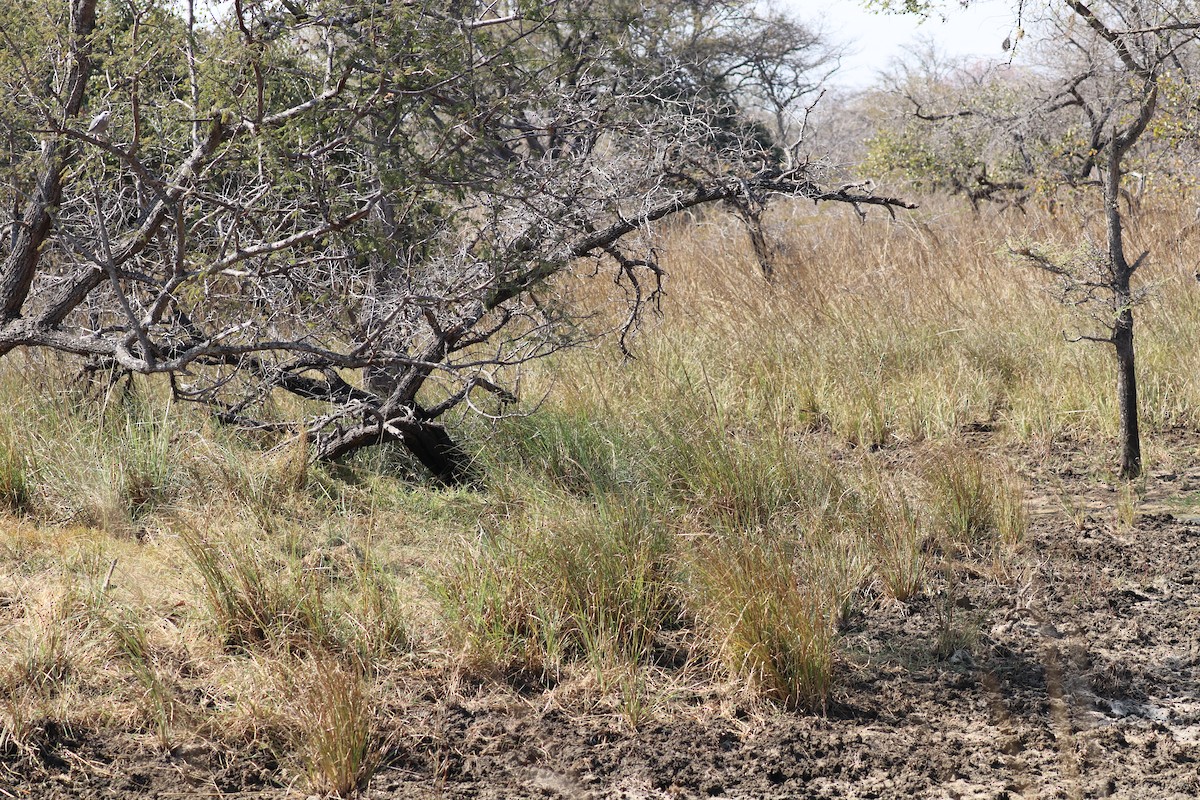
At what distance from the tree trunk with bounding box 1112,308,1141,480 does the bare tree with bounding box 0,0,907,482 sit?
44.2 inches

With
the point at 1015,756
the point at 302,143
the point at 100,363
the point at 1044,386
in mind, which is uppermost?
the point at 302,143

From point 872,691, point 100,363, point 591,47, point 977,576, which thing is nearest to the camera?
point 872,691

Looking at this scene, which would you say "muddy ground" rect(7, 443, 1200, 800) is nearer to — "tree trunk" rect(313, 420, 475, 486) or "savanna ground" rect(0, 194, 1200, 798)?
"savanna ground" rect(0, 194, 1200, 798)

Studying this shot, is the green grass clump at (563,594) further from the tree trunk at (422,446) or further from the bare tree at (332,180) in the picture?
the tree trunk at (422,446)

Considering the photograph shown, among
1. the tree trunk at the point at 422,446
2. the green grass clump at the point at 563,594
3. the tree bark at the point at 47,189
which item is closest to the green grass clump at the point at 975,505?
the green grass clump at the point at 563,594

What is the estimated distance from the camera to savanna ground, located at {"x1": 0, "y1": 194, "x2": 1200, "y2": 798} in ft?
9.16

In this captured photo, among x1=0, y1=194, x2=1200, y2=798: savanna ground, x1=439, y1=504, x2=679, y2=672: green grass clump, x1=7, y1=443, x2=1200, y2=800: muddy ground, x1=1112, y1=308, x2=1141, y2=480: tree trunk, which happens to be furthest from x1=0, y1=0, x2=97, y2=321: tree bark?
x1=1112, y1=308, x2=1141, y2=480: tree trunk

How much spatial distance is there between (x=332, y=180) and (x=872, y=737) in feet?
7.67

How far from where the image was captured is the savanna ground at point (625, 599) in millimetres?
2793

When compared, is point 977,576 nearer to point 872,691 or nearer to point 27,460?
point 872,691

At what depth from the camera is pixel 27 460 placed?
14.5ft

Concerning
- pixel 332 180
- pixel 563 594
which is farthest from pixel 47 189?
pixel 563 594

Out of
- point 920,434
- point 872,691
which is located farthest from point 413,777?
point 920,434

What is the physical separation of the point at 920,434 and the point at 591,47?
2.39m
